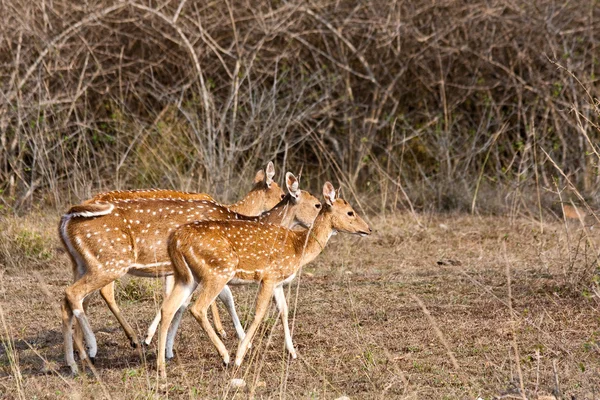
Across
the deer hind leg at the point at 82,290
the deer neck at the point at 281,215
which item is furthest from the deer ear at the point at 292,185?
the deer hind leg at the point at 82,290

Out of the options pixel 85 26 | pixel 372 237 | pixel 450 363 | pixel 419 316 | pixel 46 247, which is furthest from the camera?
pixel 85 26

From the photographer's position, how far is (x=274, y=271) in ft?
23.0

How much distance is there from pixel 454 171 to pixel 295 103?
2.35 metres

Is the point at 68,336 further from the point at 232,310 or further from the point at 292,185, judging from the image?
the point at 292,185

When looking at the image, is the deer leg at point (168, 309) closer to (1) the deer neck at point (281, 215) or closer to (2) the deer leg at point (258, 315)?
(2) the deer leg at point (258, 315)

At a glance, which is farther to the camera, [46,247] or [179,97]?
[179,97]

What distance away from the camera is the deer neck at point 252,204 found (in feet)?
30.8

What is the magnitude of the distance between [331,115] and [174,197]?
588cm

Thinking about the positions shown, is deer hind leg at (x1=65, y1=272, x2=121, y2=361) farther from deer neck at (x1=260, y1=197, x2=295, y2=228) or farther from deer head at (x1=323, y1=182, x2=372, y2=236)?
deer neck at (x1=260, y1=197, x2=295, y2=228)

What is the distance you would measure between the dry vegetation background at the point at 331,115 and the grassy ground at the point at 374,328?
8 centimetres

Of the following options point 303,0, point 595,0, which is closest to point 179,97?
point 303,0

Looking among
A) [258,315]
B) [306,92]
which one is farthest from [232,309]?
[306,92]

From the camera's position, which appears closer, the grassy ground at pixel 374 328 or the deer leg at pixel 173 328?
the grassy ground at pixel 374 328

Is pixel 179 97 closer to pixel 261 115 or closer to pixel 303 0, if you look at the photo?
pixel 261 115
